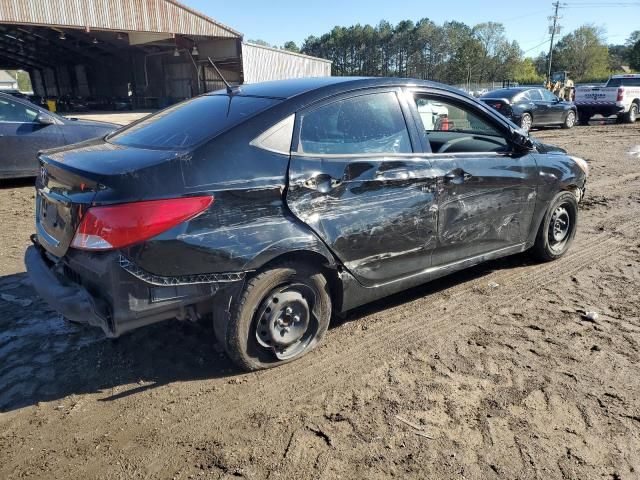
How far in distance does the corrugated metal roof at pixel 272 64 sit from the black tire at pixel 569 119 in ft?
42.0

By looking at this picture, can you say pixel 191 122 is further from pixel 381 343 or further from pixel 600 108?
pixel 600 108

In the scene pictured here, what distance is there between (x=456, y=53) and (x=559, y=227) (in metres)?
96.6

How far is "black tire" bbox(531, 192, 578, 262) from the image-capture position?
466cm

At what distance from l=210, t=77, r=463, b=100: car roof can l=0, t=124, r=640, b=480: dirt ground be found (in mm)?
1728

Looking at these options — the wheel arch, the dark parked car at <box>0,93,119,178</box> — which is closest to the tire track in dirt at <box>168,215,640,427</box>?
the wheel arch

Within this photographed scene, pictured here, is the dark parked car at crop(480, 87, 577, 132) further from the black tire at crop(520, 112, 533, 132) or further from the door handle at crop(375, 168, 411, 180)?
the door handle at crop(375, 168, 411, 180)

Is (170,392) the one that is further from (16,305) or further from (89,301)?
(16,305)

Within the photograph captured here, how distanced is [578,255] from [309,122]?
3.66m

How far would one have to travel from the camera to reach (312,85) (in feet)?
10.8

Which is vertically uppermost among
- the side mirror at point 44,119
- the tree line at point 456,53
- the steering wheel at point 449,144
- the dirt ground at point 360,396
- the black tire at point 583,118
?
the tree line at point 456,53

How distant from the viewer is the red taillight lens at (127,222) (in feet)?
7.98

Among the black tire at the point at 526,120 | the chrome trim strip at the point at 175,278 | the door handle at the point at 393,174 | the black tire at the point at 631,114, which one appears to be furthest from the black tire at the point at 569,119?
the chrome trim strip at the point at 175,278

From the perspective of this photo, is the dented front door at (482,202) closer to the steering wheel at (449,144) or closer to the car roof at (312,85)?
the steering wheel at (449,144)

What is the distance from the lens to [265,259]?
110 inches
